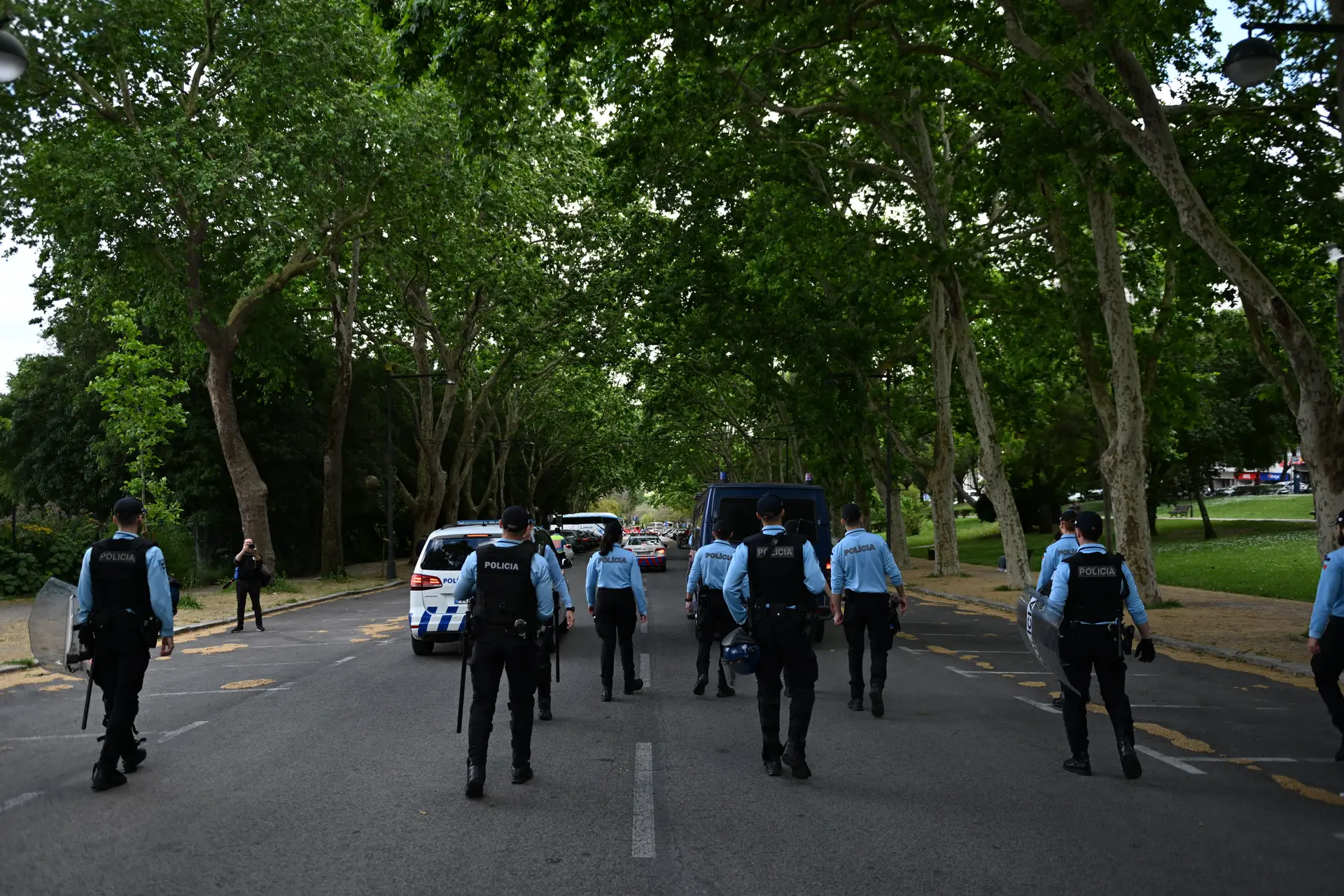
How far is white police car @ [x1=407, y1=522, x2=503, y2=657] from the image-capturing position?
46.6ft

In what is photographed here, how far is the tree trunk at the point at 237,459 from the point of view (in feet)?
91.9

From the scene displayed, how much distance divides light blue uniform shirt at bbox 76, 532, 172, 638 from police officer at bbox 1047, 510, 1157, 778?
5.98 m

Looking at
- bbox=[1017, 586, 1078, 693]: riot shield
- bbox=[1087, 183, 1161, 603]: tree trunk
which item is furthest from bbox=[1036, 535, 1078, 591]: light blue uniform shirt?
bbox=[1087, 183, 1161, 603]: tree trunk

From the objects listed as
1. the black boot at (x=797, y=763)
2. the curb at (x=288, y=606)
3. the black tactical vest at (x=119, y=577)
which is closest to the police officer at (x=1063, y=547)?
the black boot at (x=797, y=763)

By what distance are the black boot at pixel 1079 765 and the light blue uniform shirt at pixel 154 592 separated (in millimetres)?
6106

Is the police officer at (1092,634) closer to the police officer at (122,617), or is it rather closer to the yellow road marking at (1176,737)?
the yellow road marking at (1176,737)

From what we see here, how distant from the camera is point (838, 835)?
5.88 metres

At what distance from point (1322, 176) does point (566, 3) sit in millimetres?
9810

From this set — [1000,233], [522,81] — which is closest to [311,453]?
[1000,233]

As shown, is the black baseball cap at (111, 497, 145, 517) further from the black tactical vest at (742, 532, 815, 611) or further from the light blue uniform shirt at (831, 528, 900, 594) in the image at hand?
the light blue uniform shirt at (831, 528, 900, 594)

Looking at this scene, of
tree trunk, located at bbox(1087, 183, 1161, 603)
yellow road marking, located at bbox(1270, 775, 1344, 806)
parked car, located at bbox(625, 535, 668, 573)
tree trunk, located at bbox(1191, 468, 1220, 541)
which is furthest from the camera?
tree trunk, located at bbox(1191, 468, 1220, 541)

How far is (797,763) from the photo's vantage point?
286 inches

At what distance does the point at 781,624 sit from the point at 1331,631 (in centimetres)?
389

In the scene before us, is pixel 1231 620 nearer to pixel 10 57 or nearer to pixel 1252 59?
pixel 1252 59
